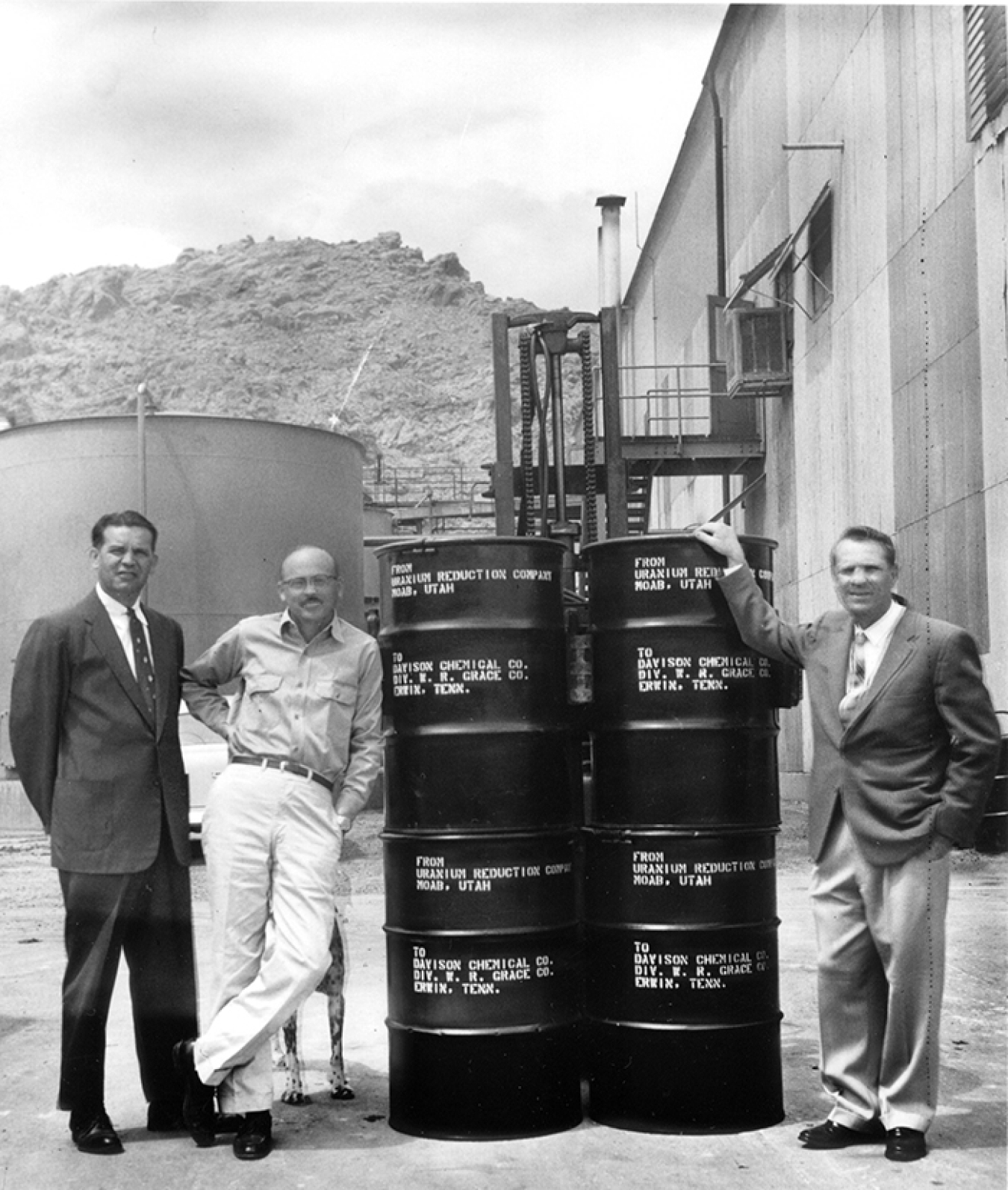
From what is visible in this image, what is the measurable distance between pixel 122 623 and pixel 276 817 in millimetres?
838

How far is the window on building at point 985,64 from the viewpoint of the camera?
37.2ft

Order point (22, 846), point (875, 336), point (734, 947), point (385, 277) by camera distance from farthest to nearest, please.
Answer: point (385, 277) < point (22, 846) < point (875, 336) < point (734, 947)

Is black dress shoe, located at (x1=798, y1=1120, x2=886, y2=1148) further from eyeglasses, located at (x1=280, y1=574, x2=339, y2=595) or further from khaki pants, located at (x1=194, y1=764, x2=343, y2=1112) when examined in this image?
eyeglasses, located at (x1=280, y1=574, x2=339, y2=595)

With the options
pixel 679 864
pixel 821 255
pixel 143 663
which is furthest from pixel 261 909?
pixel 821 255

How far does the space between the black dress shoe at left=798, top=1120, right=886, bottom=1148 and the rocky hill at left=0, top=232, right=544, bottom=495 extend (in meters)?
75.5

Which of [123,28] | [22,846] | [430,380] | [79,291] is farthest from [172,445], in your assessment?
[79,291]

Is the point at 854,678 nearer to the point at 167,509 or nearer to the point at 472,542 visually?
the point at 472,542

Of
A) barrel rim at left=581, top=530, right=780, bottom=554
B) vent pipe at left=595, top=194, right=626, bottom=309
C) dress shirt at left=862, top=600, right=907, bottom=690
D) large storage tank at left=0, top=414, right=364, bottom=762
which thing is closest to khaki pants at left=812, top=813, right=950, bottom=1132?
dress shirt at left=862, top=600, right=907, bottom=690

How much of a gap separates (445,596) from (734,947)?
1418 mm

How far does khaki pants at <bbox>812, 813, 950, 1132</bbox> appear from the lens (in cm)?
435

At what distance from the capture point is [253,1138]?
14.5 feet

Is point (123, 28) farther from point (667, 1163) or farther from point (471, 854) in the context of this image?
point (667, 1163)

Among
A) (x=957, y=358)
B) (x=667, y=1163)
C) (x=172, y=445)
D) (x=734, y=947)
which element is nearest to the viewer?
(x=667, y=1163)

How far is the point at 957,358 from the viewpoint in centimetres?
1254
